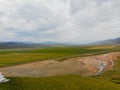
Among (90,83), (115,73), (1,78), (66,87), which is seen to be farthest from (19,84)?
(115,73)

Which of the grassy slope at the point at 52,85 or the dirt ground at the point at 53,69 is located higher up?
the grassy slope at the point at 52,85

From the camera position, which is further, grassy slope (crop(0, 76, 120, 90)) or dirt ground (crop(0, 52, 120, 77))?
dirt ground (crop(0, 52, 120, 77))

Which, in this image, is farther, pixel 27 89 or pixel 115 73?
pixel 115 73

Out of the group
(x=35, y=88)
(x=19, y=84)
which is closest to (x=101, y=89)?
(x=35, y=88)

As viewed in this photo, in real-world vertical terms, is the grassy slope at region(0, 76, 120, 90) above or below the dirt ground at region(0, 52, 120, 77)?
above

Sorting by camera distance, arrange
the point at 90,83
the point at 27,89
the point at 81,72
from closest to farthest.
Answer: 1. the point at 27,89
2. the point at 90,83
3. the point at 81,72

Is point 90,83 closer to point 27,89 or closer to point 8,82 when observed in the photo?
point 27,89

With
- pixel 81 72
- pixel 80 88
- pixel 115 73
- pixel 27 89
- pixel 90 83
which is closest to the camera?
pixel 27 89

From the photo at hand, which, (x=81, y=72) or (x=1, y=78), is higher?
(x=1, y=78)

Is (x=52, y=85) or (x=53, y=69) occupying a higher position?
(x=52, y=85)

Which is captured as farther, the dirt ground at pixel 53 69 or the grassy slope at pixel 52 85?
the dirt ground at pixel 53 69

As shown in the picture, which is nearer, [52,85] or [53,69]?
[52,85]
